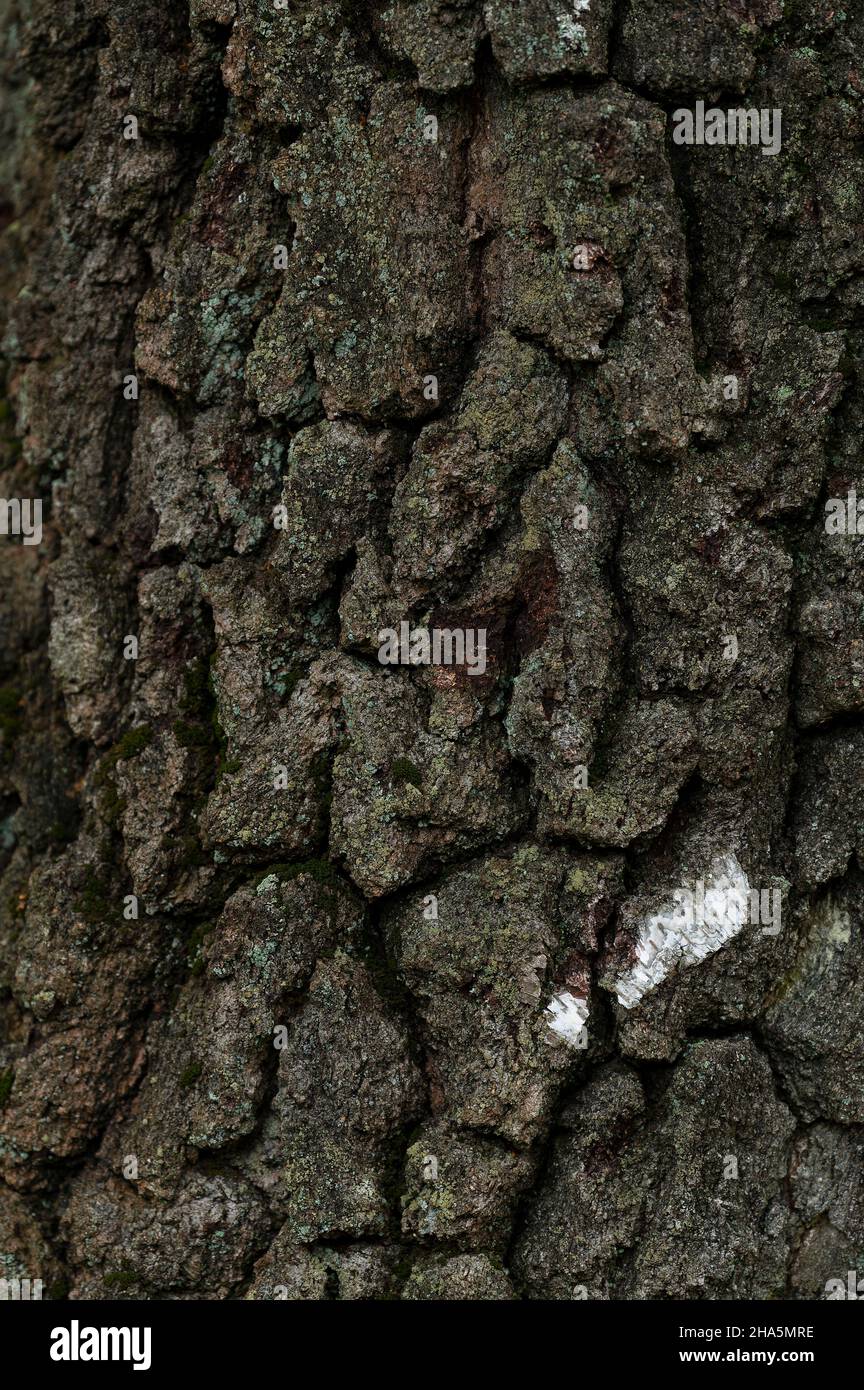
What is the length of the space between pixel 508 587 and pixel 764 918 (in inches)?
65.4

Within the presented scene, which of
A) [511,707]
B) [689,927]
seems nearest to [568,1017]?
[689,927]

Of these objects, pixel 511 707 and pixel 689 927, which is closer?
pixel 689 927

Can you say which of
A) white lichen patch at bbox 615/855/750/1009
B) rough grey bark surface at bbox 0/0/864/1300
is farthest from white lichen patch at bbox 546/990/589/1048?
white lichen patch at bbox 615/855/750/1009

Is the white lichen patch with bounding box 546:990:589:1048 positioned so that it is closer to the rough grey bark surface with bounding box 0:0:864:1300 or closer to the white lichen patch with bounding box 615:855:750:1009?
the rough grey bark surface with bounding box 0:0:864:1300

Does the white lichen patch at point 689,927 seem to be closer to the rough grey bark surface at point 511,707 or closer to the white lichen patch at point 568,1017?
the rough grey bark surface at point 511,707

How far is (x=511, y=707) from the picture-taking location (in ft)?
17.3

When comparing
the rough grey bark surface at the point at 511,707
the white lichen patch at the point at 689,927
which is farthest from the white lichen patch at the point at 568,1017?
the white lichen patch at the point at 689,927

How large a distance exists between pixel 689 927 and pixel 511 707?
111 cm

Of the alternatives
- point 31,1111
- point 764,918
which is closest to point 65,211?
point 31,1111

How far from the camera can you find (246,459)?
18.7 feet

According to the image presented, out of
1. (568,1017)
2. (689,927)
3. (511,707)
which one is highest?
(511,707)

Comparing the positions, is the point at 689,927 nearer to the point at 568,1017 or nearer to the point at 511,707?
the point at 568,1017

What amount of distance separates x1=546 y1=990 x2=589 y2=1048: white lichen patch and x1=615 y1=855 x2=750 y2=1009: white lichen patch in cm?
16

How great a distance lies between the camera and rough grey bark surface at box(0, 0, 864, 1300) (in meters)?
5.17
